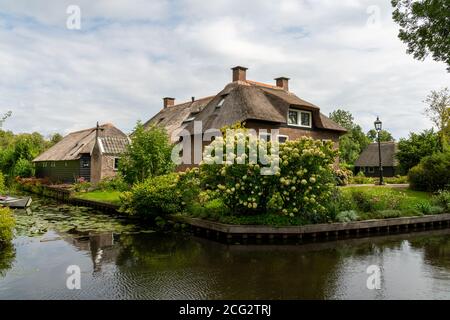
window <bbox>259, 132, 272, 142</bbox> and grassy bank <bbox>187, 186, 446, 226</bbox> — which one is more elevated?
window <bbox>259, 132, 272, 142</bbox>

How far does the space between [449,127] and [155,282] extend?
29.7 metres

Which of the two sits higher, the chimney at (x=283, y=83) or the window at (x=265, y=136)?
the chimney at (x=283, y=83)

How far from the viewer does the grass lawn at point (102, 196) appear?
20131 mm

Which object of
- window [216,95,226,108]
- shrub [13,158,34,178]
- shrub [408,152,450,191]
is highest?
window [216,95,226,108]

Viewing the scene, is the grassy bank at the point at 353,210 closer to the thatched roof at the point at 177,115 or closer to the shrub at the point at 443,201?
the shrub at the point at 443,201

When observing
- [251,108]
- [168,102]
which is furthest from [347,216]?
[168,102]

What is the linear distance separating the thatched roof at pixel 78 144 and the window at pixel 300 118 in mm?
15500

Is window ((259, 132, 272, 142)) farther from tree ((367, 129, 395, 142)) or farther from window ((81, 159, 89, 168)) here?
tree ((367, 129, 395, 142))

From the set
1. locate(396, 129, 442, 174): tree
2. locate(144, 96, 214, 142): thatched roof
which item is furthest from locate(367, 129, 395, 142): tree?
locate(144, 96, 214, 142): thatched roof

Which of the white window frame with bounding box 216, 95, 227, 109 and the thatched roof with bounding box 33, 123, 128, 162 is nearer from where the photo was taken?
the white window frame with bounding box 216, 95, 227, 109

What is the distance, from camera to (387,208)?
1606 cm

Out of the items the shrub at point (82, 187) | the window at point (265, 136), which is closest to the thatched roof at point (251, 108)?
the window at point (265, 136)

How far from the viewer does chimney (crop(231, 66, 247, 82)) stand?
27.6m
